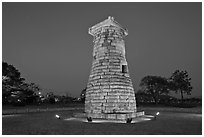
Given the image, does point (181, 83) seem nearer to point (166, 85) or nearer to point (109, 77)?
point (166, 85)

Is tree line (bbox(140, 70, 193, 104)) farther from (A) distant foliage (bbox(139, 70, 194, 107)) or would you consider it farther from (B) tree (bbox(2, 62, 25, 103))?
(B) tree (bbox(2, 62, 25, 103))

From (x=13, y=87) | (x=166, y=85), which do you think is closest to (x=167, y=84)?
(x=166, y=85)

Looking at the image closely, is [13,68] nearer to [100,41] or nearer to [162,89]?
[100,41]

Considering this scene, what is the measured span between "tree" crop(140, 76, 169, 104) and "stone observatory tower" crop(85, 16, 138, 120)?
109 ft

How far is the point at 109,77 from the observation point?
16094 mm

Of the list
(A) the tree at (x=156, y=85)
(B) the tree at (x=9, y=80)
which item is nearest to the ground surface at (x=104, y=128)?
(B) the tree at (x=9, y=80)

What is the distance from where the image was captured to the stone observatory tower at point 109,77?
15.8m

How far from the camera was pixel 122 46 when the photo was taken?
1755 cm

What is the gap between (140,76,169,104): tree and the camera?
1903 inches

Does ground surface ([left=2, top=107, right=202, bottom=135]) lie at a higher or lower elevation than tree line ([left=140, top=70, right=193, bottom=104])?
lower

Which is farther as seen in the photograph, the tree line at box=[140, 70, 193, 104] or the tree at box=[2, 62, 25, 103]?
the tree line at box=[140, 70, 193, 104]

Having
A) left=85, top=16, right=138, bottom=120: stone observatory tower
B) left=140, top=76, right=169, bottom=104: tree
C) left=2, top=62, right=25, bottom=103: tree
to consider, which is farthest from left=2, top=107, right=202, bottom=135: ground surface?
left=140, top=76, right=169, bottom=104: tree

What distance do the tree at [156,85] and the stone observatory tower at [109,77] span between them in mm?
33130

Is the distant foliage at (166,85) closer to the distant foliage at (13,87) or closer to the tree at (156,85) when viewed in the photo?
the tree at (156,85)
